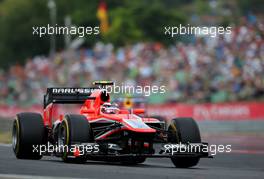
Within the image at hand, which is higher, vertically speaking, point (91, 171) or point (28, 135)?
point (28, 135)

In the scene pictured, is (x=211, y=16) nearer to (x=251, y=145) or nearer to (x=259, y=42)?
(x=259, y=42)

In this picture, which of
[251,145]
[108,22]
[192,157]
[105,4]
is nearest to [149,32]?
[108,22]

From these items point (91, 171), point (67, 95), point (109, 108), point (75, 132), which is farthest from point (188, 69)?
point (91, 171)

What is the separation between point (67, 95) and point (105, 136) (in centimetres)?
201

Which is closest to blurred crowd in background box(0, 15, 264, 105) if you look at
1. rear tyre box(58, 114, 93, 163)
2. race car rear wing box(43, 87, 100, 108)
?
race car rear wing box(43, 87, 100, 108)

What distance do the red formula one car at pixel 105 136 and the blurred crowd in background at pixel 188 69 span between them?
→ 1638 centimetres

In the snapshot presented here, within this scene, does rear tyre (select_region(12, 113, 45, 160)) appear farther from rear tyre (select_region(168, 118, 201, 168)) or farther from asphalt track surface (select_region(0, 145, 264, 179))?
rear tyre (select_region(168, 118, 201, 168))

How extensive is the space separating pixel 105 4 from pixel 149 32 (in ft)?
24.2

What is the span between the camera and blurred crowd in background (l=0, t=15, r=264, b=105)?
100ft

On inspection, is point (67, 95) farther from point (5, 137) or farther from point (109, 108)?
point (5, 137)

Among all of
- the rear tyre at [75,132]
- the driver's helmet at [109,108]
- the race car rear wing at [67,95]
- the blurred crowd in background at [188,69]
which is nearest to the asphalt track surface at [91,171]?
the rear tyre at [75,132]

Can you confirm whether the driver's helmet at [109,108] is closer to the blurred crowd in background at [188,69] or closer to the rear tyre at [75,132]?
Result: the rear tyre at [75,132]

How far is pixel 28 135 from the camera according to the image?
14.4 meters

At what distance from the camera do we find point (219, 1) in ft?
198
